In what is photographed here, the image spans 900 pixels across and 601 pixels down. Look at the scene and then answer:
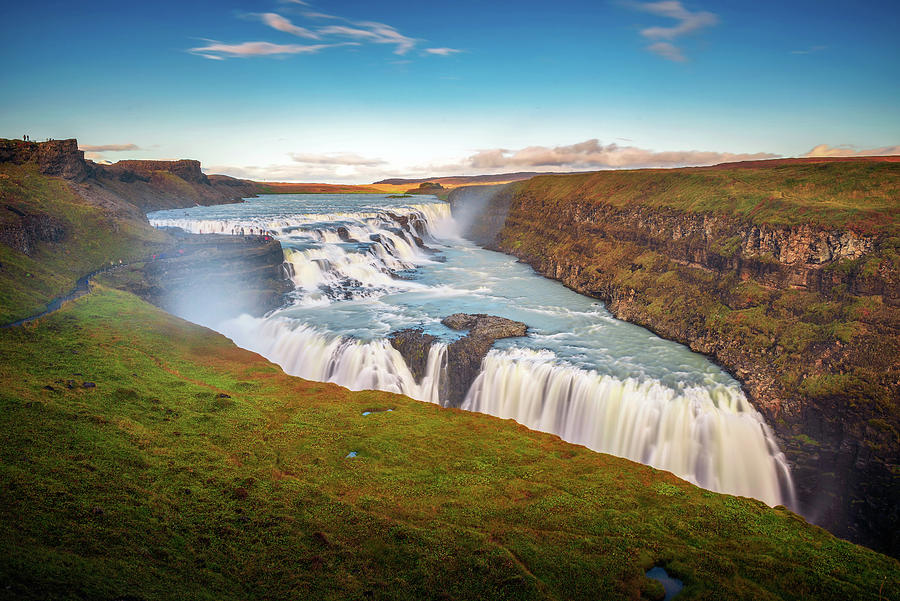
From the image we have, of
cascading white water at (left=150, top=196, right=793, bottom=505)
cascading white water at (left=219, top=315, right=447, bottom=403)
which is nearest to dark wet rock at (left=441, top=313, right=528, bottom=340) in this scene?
cascading white water at (left=150, top=196, right=793, bottom=505)

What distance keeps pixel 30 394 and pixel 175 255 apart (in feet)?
101

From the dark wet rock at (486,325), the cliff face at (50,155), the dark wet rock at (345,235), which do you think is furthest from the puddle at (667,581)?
the cliff face at (50,155)

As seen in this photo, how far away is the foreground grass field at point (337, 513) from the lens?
9.78 meters

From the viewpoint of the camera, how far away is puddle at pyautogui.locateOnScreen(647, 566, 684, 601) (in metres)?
11.1

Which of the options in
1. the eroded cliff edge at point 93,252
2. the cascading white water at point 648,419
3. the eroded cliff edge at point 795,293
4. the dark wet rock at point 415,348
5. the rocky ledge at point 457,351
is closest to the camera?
the eroded cliff edge at point 795,293

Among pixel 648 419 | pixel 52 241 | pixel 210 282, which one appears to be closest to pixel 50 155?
pixel 52 241

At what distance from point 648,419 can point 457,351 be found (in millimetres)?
11119

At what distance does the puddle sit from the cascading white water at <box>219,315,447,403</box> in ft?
58.7

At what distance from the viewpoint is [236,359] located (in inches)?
1067

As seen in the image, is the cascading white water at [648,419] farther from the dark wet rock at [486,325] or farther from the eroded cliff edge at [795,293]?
the dark wet rock at [486,325]

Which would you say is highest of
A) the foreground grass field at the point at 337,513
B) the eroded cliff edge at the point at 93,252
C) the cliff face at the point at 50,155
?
the cliff face at the point at 50,155

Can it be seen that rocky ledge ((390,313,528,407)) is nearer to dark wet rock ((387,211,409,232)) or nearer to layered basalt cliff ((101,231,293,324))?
layered basalt cliff ((101,231,293,324))

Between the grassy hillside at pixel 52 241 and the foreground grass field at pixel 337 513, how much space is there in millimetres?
17452

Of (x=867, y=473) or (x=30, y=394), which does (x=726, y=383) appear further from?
(x=30, y=394)
